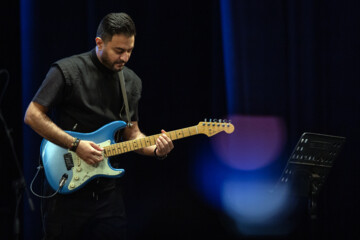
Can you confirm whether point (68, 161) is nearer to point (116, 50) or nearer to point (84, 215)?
point (84, 215)

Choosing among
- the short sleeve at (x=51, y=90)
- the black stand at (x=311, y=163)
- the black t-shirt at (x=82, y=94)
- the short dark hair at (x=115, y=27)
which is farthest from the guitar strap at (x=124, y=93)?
the black stand at (x=311, y=163)

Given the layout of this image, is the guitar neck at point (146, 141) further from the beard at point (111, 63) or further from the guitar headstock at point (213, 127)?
the beard at point (111, 63)

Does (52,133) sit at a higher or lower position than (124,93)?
lower

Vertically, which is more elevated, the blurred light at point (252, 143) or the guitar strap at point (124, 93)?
the guitar strap at point (124, 93)

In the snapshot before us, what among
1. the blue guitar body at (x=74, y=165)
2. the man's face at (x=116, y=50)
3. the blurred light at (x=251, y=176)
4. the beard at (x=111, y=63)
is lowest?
the blurred light at (x=251, y=176)

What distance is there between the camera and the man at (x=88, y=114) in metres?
2.35

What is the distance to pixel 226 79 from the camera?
3230mm

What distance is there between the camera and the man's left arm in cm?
251

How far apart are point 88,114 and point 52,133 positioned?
0.24 meters

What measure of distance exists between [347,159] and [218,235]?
3.87 ft

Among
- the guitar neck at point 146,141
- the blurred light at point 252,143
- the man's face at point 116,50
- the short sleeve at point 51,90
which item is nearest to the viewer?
the short sleeve at point 51,90

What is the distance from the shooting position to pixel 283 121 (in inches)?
128

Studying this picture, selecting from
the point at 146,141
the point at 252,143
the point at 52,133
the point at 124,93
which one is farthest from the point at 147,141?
the point at 252,143

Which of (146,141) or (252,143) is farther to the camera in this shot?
(252,143)
